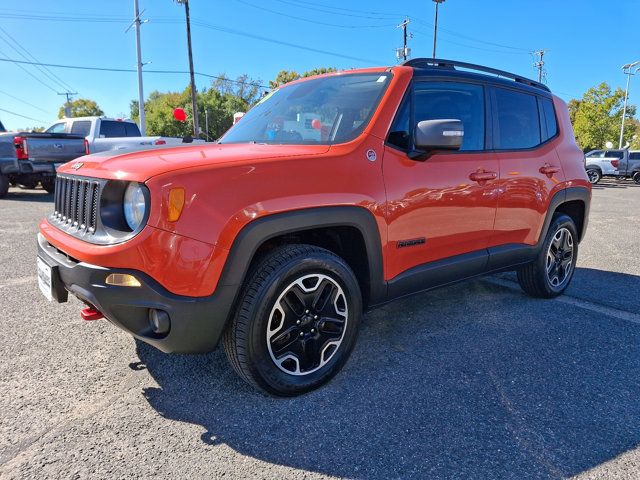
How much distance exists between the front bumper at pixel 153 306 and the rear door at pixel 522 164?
2281 mm

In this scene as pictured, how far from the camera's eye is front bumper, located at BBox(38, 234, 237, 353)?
2018 mm

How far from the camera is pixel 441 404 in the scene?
2436mm

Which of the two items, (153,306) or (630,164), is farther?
(630,164)

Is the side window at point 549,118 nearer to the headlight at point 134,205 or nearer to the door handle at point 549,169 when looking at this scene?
the door handle at point 549,169

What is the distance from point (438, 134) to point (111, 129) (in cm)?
1126

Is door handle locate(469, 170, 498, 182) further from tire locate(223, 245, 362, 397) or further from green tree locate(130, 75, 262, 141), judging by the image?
green tree locate(130, 75, 262, 141)

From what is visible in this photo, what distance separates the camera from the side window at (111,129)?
1163 centimetres

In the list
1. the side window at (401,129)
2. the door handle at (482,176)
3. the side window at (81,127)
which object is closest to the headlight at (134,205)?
the side window at (401,129)

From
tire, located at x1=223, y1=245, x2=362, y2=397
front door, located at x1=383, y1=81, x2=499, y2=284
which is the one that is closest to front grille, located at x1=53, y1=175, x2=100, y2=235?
tire, located at x1=223, y1=245, x2=362, y2=397

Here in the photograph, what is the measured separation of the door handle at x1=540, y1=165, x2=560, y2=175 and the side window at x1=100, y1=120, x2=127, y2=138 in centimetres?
1089

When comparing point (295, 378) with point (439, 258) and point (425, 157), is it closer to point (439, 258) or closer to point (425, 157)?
point (439, 258)

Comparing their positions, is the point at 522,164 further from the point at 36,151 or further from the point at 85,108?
the point at 85,108

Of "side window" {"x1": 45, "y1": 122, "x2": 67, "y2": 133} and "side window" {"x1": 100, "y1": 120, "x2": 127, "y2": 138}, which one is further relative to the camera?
"side window" {"x1": 45, "y1": 122, "x2": 67, "y2": 133}

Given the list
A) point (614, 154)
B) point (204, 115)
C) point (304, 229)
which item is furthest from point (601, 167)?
point (204, 115)
